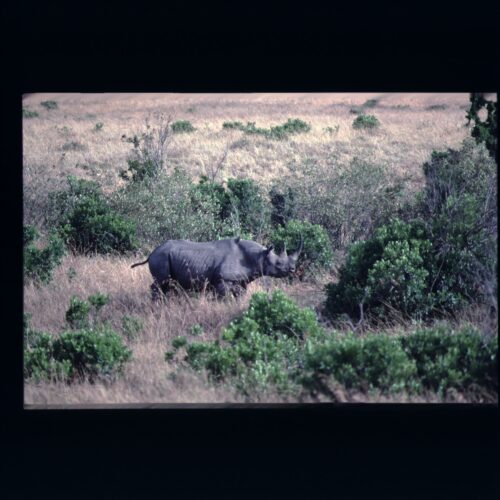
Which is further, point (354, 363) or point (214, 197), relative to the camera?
point (214, 197)

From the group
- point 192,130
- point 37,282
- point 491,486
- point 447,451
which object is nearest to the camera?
point 491,486

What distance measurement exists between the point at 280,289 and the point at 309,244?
1356 millimetres

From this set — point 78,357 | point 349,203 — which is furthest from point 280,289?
point 349,203

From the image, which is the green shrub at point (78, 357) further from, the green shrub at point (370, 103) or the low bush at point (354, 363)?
the green shrub at point (370, 103)

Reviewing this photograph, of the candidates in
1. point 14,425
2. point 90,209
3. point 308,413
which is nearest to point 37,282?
point 90,209

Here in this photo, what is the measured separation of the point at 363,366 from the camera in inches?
273

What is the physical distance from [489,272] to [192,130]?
59.1 feet

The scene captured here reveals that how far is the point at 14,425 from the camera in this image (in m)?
6.57

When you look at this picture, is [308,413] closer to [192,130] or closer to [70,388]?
[70,388]

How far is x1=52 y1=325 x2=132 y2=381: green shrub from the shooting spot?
303 inches

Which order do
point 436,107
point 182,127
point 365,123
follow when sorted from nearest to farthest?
point 365,123, point 182,127, point 436,107

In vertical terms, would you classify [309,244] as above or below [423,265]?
above

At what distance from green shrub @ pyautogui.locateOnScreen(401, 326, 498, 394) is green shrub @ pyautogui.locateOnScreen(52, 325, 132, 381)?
2.82 meters

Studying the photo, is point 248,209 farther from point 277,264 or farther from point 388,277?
point 388,277
